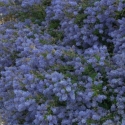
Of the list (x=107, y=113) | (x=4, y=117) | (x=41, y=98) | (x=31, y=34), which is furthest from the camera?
(x=31, y=34)

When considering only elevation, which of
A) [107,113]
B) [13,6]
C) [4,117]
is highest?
[13,6]

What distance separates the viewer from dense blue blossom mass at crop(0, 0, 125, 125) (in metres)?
2.79

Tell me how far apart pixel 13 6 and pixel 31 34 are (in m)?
0.61

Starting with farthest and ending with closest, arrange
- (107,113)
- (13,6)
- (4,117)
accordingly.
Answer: (13,6)
(4,117)
(107,113)

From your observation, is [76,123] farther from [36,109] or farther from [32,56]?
[32,56]

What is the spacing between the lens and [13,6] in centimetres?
412

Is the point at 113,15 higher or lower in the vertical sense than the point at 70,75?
higher

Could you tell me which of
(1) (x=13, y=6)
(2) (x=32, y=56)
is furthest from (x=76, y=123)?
(1) (x=13, y=6)

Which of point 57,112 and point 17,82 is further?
point 17,82

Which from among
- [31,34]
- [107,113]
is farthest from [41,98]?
[31,34]

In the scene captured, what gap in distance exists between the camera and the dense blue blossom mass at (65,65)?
2789 mm

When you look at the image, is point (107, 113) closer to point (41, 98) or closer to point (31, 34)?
point (41, 98)

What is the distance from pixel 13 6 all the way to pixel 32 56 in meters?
1.06

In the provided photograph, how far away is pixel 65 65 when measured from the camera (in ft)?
10.2
